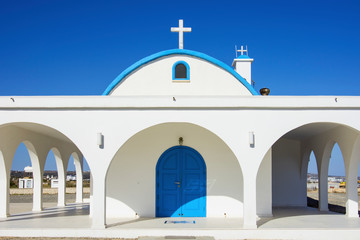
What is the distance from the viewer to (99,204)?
352 inches

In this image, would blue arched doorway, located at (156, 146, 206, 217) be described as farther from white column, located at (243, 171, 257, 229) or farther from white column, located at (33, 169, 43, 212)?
white column, located at (33, 169, 43, 212)

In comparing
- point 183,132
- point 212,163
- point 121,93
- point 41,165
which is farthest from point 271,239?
point 41,165

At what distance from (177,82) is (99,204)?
4.57 m

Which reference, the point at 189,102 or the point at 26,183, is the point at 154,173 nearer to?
the point at 189,102

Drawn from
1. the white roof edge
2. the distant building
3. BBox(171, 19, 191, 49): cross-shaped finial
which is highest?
BBox(171, 19, 191, 49): cross-shaped finial

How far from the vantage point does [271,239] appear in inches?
338

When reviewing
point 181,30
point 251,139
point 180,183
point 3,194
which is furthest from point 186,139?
point 3,194

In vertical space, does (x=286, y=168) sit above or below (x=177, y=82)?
below

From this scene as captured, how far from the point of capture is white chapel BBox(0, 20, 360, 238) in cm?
910

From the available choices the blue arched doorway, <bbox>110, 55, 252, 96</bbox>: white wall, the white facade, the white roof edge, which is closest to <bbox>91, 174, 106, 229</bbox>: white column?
the white facade

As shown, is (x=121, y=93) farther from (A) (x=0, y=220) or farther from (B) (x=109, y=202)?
(A) (x=0, y=220)

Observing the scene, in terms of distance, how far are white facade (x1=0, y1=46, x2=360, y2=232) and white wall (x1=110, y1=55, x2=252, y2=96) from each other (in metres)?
0.03

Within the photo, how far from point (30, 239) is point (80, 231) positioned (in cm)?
106

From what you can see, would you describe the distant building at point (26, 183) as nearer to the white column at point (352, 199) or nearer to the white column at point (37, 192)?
the white column at point (37, 192)
